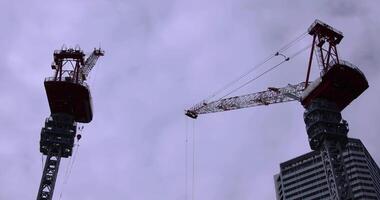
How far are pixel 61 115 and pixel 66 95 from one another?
4.24 metres

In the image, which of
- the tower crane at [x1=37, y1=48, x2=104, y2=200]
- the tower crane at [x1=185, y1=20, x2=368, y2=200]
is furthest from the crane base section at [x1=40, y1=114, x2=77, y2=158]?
the tower crane at [x1=185, y1=20, x2=368, y2=200]

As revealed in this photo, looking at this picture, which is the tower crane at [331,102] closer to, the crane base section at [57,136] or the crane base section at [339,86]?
the crane base section at [339,86]

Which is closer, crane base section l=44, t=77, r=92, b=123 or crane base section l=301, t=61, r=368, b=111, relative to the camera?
crane base section l=301, t=61, r=368, b=111

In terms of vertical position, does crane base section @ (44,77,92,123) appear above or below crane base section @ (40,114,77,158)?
above

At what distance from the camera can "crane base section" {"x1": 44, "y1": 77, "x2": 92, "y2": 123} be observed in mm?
101625

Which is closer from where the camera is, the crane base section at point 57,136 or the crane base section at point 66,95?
the crane base section at point 57,136

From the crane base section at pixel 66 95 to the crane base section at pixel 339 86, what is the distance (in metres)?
44.5

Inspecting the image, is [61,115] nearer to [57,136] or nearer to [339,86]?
[57,136]

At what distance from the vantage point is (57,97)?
102m

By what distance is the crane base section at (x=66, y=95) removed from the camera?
102 m

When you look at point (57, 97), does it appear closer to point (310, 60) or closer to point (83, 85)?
point (83, 85)

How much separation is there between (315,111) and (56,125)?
166ft

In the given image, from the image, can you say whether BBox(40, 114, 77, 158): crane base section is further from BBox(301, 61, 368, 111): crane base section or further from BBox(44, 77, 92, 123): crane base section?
BBox(301, 61, 368, 111): crane base section

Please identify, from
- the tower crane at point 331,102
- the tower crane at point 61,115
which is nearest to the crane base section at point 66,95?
the tower crane at point 61,115
